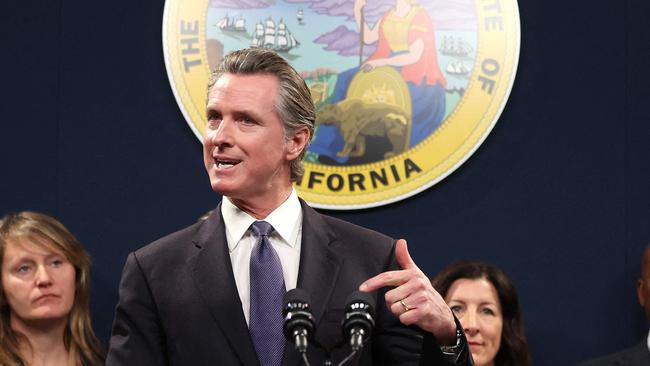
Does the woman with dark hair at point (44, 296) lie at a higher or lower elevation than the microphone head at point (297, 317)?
lower

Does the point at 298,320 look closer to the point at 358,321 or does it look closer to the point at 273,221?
the point at 358,321

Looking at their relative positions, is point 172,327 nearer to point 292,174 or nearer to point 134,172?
point 292,174

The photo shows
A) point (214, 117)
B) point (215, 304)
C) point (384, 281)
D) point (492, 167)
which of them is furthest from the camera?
point (492, 167)

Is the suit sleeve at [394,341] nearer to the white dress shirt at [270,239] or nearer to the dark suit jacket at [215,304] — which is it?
the dark suit jacket at [215,304]

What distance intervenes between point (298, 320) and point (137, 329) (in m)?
0.38

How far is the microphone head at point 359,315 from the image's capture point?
143cm

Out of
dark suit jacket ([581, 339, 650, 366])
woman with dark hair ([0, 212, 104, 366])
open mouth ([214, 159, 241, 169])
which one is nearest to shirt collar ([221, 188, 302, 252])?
open mouth ([214, 159, 241, 169])

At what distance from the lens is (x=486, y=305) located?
3.09 m

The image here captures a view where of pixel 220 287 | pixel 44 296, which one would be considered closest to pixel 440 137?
pixel 44 296

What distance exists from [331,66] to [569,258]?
93 centimetres

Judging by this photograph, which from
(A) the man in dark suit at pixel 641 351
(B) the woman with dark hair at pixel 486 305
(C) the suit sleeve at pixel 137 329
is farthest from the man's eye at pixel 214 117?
(A) the man in dark suit at pixel 641 351

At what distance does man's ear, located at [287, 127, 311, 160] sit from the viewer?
185 centimetres

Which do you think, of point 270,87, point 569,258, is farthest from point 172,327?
point 569,258

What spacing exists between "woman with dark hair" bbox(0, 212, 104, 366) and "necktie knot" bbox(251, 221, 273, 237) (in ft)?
4.41
